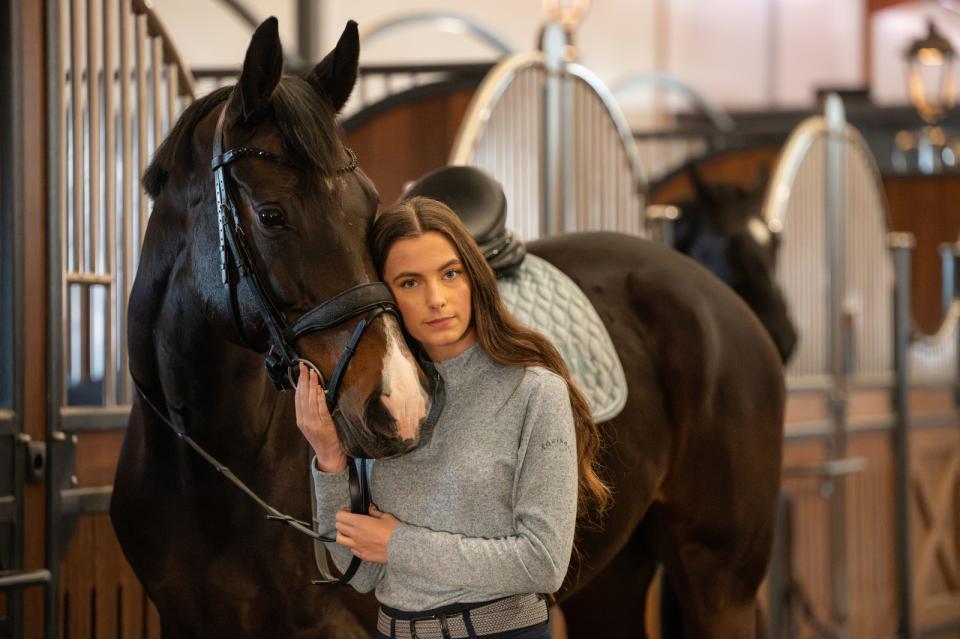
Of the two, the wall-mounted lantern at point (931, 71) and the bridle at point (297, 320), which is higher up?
the wall-mounted lantern at point (931, 71)

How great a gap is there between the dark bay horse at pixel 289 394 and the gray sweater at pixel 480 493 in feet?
0.21

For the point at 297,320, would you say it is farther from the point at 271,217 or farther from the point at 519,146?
the point at 519,146

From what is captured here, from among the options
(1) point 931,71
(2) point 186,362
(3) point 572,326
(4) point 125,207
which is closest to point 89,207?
(4) point 125,207

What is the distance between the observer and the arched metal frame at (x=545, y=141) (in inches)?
122

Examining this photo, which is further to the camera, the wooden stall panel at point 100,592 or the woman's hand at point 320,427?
the wooden stall panel at point 100,592

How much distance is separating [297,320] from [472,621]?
45 cm

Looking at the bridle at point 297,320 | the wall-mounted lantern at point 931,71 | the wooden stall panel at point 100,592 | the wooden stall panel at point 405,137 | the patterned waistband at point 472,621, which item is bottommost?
the wooden stall panel at point 100,592

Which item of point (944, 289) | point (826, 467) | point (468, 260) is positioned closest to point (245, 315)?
point (468, 260)

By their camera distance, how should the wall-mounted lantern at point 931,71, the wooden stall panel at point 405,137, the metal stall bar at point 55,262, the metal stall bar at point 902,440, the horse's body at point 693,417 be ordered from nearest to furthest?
the metal stall bar at point 55,262 → the horse's body at point 693,417 → the wooden stall panel at point 405,137 → the metal stall bar at point 902,440 → the wall-mounted lantern at point 931,71

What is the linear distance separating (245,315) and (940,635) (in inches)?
163

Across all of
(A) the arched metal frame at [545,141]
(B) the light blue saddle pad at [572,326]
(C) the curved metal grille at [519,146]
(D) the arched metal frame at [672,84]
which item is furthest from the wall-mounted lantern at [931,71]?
(B) the light blue saddle pad at [572,326]

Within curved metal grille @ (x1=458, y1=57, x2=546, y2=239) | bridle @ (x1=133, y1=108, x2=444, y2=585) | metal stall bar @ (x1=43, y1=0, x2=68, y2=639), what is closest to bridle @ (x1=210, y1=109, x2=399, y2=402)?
bridle @ (x1=133, y1=108, x2=444, y2=585)

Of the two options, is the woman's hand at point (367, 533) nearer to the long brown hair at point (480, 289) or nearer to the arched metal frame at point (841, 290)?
the long brown hair at point (480, 289)

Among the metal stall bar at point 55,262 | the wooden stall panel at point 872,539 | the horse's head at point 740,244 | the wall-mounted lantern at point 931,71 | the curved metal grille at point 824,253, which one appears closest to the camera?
the metal stall bar at point 55,262
